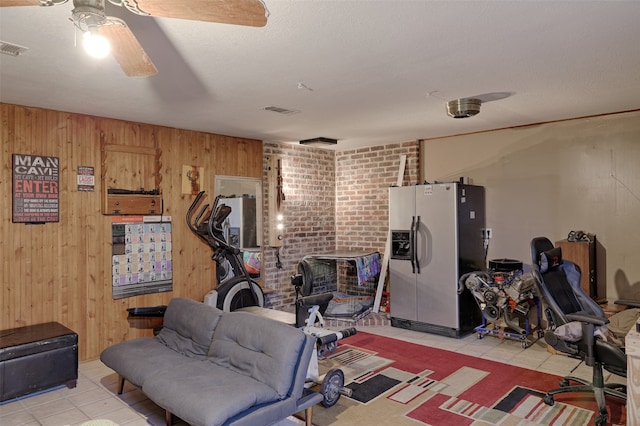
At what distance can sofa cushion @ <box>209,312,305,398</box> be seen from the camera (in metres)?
2.64

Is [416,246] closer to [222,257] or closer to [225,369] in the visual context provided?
[222,257]

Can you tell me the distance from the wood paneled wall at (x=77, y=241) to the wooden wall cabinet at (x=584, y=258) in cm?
414

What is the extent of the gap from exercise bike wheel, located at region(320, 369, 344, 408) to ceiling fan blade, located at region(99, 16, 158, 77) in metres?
2.38

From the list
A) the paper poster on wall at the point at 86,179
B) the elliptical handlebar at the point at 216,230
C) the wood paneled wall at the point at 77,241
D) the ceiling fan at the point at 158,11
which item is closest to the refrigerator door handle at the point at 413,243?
the elliptical handlebar at the point at 216,230

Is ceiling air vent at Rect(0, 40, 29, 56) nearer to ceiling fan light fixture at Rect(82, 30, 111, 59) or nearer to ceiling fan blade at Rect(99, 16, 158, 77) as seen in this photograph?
ceiling fan blade at Rect(99, 16, 158, 77)

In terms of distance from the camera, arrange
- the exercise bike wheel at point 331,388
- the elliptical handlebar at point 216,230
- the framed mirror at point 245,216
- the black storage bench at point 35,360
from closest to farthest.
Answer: the exercise bike wheel at point 331,388 < the black storage bench at point 35,360 < the elliptical handlebar at point 216,230 < the framed mirror at point 245,216

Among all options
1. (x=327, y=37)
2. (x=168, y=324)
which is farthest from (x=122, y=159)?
(x=327, y=37)

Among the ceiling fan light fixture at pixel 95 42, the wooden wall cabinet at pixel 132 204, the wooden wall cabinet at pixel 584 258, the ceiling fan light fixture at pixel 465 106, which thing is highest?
the ceiling fan light fixture at pixel 465 106

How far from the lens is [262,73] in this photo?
122 inches

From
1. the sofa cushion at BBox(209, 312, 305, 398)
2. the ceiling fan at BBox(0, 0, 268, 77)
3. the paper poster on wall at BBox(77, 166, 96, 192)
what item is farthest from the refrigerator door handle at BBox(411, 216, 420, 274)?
the ceiling fan at BBox(0, 0, 268, 77)

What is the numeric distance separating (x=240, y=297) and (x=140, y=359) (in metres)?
2.02

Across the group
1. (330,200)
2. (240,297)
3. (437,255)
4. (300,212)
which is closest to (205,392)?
(240,297)

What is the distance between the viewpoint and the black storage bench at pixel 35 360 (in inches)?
134

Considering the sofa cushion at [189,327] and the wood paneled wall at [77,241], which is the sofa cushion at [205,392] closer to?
the sofa cushion at [189,327]
